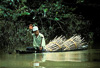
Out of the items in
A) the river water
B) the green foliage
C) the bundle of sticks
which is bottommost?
the river water

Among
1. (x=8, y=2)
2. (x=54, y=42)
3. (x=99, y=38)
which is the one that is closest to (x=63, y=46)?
(x=54, y=42)

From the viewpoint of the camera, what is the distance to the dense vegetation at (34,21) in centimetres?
1315

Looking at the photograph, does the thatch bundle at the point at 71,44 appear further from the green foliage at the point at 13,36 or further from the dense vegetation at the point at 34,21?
the green foliage at the point at 13,36

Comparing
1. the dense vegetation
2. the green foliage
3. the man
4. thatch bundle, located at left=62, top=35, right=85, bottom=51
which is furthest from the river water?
thatch bundle, located at left=62, top=35, right=85, bottom=51

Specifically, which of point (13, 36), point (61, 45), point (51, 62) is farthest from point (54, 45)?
point (51, 62)

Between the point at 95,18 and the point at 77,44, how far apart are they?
5783 millimetres

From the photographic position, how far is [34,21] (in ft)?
54.0

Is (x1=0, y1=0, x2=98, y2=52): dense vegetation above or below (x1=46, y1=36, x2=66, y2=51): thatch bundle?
above

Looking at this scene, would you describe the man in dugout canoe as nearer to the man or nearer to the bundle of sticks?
the man

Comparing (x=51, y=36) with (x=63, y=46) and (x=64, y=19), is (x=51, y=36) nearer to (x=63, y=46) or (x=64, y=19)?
(x=64, y=19)

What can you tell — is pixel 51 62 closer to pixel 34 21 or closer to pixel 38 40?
pixel 38 40

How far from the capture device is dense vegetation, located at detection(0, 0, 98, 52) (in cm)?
1315

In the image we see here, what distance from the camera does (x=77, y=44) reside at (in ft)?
46.6

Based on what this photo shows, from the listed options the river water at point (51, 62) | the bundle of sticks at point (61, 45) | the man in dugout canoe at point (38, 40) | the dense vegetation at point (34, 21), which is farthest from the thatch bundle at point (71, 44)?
the river water at point (51, 62)
